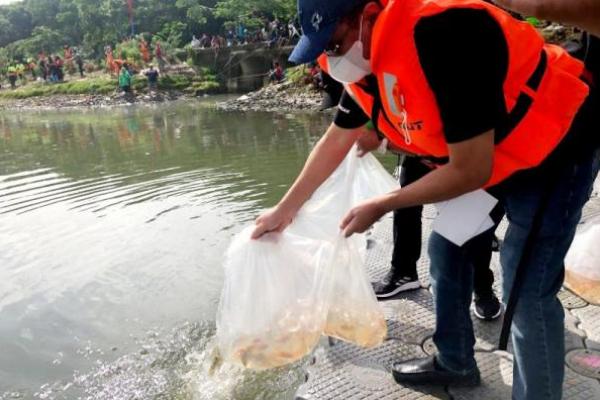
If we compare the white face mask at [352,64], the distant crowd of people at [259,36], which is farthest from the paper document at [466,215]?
the distant crowd of people at [259,36]

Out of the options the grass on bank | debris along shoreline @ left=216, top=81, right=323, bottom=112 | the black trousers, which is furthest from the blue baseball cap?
the grass on bank

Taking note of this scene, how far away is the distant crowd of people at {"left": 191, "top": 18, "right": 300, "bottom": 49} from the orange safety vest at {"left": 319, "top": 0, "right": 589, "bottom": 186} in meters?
27.2

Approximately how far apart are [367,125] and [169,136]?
35.3ft

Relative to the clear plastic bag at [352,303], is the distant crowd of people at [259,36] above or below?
above

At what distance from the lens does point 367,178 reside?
233cm

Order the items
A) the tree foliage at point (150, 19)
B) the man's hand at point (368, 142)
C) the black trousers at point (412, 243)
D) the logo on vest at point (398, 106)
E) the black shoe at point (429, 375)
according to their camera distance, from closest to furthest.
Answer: the logo on vest at point (398, 106) → the black shoe at point (429, 375) → the man's hand at point (368, 142) → the black trousers at point (412, 243) → the tree foliage at point (150, 19)

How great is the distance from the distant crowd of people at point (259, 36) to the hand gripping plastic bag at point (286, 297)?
2685 cm

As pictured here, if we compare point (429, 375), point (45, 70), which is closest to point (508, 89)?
point (429, 375)

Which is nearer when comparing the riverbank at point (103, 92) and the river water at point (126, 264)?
the river water at point (126, 264)

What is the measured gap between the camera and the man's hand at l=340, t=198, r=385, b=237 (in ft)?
4.75

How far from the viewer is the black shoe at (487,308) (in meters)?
2.32

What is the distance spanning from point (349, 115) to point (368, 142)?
0.34 meters

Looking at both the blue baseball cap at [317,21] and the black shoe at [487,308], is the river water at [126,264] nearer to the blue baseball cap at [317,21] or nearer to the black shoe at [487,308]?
the black shoe at [487,308]

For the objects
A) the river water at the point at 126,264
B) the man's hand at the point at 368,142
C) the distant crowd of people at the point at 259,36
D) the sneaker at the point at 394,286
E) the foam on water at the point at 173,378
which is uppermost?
the distant crowd of people at the point at 259,36
